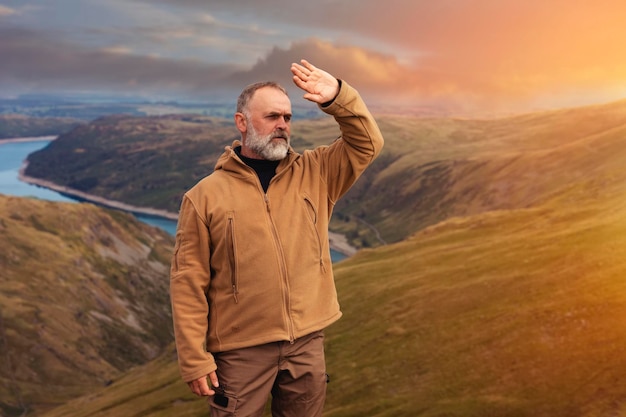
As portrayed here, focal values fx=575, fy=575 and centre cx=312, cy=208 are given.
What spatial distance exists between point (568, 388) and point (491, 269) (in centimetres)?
3911

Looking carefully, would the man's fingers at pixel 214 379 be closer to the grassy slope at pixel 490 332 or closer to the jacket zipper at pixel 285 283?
the jacket zipper at pixel 285 283

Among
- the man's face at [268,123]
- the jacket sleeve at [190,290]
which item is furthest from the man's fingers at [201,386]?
the man's face at [268,123]

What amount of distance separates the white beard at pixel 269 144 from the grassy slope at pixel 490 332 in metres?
24.5

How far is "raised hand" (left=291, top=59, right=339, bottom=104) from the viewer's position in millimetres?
9508

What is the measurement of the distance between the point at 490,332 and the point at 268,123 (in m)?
43.1

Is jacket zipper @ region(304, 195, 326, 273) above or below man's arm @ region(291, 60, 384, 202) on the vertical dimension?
below

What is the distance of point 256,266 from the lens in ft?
31.0

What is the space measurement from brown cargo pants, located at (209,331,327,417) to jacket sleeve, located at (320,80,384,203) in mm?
2877

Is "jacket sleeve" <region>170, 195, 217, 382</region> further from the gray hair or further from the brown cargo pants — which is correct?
the gray hair

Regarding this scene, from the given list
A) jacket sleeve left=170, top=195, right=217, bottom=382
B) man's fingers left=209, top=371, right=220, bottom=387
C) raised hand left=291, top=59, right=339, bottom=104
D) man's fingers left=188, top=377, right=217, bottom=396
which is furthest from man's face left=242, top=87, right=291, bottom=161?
man's fingers left=188, top=377, right=217, bottom=396

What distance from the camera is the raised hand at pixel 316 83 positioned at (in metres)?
9.51

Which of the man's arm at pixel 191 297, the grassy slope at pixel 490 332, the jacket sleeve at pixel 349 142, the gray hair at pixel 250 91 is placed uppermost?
the gray hair at pixel 250 91

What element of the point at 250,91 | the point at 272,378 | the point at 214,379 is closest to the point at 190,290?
the point at 214,379

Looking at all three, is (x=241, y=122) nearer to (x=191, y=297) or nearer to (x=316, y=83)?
(x=316, y=83)
